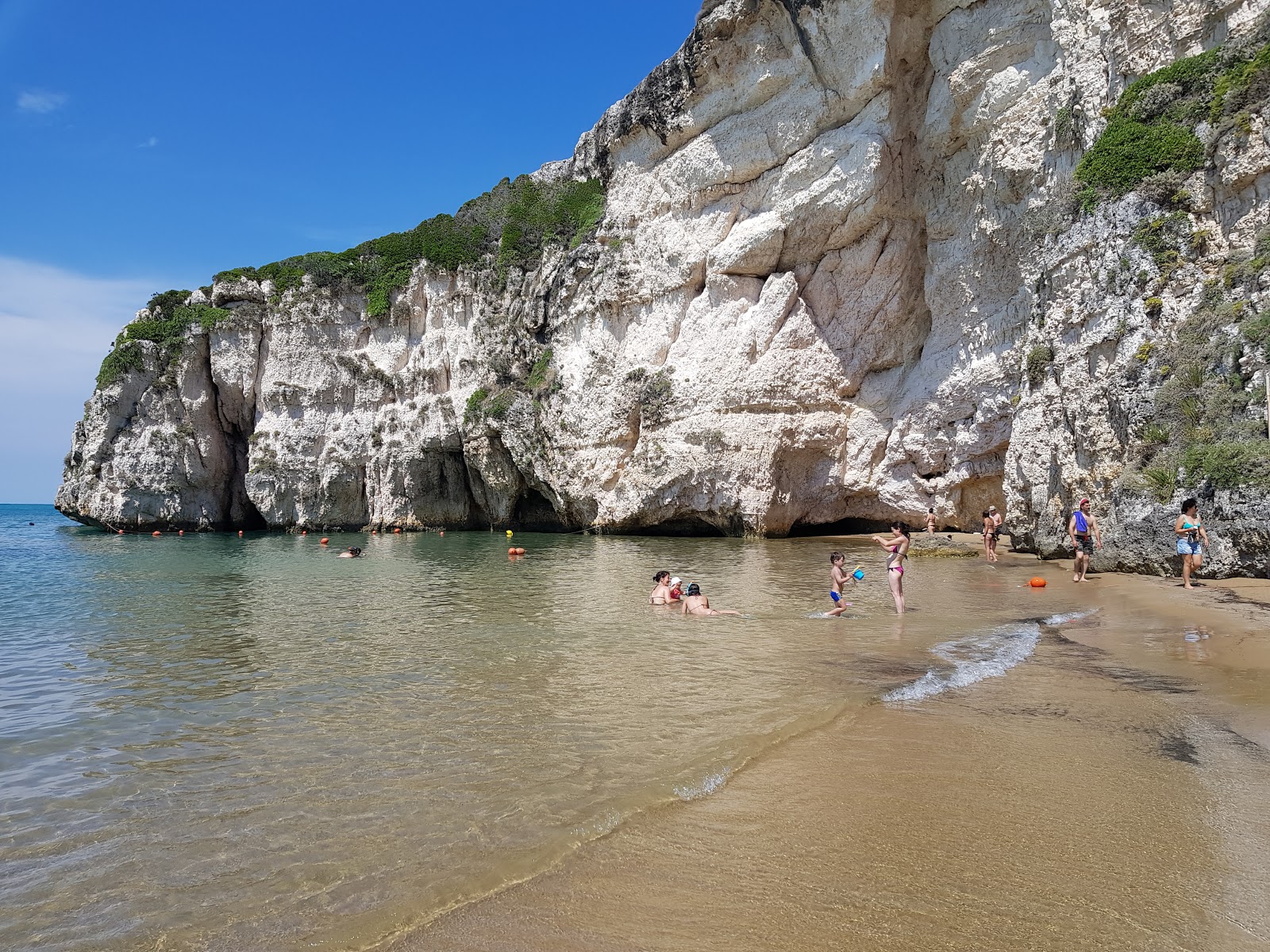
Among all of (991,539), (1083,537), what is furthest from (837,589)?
(991,539)

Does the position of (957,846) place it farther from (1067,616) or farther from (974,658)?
(1067,616)

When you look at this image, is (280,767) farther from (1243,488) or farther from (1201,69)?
(1201,69)

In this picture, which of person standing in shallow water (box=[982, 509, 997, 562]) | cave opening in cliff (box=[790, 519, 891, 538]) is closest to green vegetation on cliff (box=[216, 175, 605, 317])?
cave opening in cliff (box=[790, 519, 891, 538])

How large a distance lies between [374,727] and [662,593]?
6960mm

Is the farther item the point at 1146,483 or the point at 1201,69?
the point at 1201,69

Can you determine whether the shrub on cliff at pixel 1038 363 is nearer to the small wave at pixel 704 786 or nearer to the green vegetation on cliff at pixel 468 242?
the small wave at pixel 704 786

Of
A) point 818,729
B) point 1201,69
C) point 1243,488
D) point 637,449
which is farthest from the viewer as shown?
point 637,449

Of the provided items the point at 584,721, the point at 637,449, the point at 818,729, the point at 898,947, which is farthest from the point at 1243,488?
A: the point at 637,449

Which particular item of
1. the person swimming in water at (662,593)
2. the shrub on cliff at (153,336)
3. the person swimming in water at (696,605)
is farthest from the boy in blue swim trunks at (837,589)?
the shrub on cliff at (153,336)

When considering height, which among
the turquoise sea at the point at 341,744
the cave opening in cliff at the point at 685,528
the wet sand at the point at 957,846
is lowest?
the turquoise sea at the point at 341,744

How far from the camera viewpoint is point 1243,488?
11.2m

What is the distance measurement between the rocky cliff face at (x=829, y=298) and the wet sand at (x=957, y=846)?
Answer: 971 cm

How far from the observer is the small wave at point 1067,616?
9.97m

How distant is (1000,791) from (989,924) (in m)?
1.50
